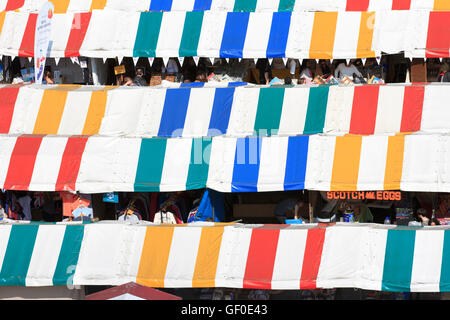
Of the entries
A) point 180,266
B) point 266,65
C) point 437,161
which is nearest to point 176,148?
point 180,266

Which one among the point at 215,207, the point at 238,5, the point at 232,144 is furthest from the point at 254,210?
the point at 238,5

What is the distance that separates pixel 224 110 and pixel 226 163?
1632 millimetres

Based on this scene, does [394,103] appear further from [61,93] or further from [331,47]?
[61,93]

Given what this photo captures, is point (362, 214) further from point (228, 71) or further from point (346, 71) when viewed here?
point (228, 71)

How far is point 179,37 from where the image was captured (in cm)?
2133

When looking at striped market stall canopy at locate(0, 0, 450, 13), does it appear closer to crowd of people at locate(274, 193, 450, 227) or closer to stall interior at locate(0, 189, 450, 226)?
stall interior at locate(0, 189, 450, 226)

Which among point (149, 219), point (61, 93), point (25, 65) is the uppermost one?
point (25, 65)

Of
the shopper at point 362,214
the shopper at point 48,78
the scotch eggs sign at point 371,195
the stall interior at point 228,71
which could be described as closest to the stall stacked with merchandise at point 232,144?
the scotch eggs sign at point 371,195

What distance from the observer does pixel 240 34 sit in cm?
2117

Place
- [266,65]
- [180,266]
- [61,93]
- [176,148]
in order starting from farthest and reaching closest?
[266,65]
[61,93]
[176,148]
[180,266]

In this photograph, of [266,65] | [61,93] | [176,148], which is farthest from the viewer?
[266,65]

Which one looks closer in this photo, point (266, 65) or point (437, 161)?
point (437, 161)

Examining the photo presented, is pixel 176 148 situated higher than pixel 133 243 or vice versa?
pixel 176 148

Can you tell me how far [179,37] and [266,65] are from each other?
2.57 m
